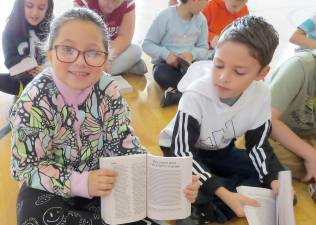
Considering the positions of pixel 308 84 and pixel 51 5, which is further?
pixel 51 5

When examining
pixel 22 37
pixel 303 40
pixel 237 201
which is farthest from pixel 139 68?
pixel 237 201

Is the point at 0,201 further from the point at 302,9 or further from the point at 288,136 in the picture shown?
the point at 302,9

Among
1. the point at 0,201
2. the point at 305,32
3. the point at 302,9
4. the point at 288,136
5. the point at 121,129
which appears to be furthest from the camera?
the point at 302,9

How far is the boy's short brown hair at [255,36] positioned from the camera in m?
1.02

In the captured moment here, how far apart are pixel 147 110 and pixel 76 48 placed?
0.87 meters

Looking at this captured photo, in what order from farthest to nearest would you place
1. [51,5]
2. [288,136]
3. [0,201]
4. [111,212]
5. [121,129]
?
[51,5] → [288,136] → [0,201] → [121,129] → [111,212]

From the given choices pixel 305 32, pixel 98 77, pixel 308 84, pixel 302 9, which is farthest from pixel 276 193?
pixel 302 9

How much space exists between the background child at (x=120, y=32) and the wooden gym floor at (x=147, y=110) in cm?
7

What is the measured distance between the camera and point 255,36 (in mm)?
1022

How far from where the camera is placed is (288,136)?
4.26ft

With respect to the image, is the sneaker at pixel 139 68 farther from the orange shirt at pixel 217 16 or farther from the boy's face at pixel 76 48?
the boy's face at pixel 76 48

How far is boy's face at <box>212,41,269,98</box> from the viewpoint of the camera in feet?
3.34

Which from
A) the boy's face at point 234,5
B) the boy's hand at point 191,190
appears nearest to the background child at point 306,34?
the boy's face at point 234,5

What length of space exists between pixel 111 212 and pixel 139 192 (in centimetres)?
8
